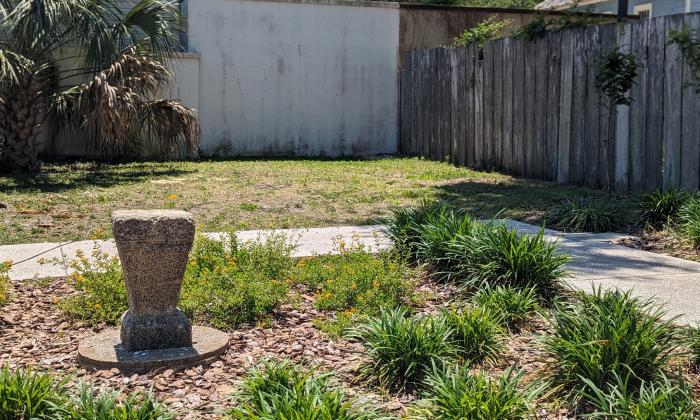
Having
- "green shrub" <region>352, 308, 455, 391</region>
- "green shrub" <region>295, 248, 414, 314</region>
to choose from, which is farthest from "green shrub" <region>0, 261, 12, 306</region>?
"green shrub" <region>352, 308, 455, 391</region>

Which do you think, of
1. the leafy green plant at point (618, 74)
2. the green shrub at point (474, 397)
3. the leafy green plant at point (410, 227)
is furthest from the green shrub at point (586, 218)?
the green shrub at point (474, 397)

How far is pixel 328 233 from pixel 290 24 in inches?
380

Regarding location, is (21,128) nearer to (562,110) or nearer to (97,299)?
(562,110)

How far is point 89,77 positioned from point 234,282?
10332mm

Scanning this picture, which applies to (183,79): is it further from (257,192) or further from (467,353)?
(467,353)

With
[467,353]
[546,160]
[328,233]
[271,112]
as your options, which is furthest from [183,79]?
[467,353]

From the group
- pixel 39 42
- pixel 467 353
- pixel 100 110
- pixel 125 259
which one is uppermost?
pixel 39 42

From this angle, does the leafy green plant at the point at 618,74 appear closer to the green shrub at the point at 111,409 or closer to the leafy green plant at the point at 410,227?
the leafy green plant at the point at 410,227

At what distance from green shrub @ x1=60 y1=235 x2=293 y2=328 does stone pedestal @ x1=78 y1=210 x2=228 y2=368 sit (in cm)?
56

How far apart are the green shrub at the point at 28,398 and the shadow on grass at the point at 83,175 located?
7.88m

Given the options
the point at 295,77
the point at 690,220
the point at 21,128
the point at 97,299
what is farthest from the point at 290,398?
the point at 295,77

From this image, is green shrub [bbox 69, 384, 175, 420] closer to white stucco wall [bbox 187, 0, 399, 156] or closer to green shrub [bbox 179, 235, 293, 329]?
green shrub [bbox 179, 235, 293, 329]

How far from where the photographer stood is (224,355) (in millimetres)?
4871

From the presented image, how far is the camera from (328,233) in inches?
334
